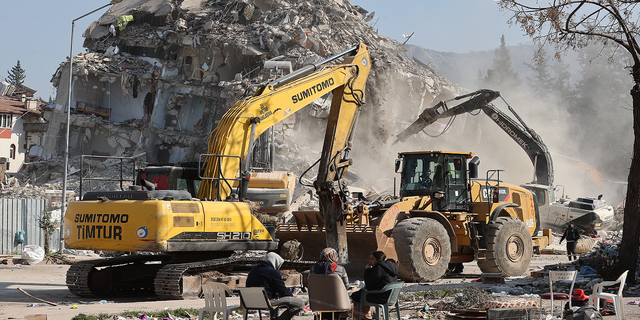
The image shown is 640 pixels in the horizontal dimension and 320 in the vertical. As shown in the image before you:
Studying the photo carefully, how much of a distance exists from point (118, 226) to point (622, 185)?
45.7 metres

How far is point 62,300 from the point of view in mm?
11508

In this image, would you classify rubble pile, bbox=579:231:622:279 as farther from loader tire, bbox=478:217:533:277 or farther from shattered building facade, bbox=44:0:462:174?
shattered building facade, bbox=44:0:462:174

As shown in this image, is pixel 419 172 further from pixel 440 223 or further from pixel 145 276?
pixel 145 276

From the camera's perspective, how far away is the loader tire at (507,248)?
1440 centimetres

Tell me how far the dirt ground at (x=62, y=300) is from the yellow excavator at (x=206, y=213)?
0.49m

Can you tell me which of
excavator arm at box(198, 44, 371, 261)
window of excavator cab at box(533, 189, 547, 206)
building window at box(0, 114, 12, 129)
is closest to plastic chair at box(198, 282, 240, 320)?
excavator arm at box(198, 44, 371, 261)

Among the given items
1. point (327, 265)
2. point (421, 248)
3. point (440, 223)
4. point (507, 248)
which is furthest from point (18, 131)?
point (327, 265)

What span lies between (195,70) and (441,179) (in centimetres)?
2765

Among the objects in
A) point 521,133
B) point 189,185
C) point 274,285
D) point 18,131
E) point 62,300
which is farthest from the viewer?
point 18,131

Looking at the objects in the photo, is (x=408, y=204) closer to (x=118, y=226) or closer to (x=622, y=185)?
→ (x=118, y=226)

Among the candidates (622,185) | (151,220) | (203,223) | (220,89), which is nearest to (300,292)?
(203,223)

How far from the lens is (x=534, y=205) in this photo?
17.3 metres

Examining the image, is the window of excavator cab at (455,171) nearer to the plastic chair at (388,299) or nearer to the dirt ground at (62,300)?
the dirt ground at (62,300)

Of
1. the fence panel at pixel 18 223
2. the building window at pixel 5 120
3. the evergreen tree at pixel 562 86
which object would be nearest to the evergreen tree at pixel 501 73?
the evergreen tree at pixel 562 86
